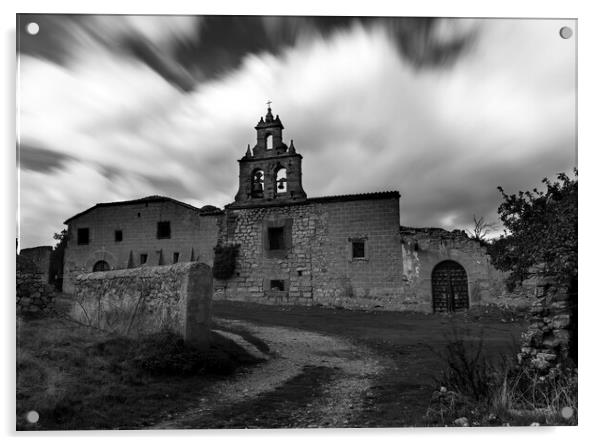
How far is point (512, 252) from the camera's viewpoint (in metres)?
6.01

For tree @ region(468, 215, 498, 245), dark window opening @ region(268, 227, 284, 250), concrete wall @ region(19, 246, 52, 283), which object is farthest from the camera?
dark window opening @ region(268, 227, 284, 250)

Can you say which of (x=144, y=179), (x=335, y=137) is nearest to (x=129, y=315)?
(x=144, y=179)

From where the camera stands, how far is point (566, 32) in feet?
17.3

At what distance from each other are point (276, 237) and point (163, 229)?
6223 mm

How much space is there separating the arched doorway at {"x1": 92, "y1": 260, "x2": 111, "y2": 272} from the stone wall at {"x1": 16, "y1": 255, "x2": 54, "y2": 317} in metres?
1.06

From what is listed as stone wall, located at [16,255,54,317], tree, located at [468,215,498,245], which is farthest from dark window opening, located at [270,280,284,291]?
tree, located at [468,215,498,245]

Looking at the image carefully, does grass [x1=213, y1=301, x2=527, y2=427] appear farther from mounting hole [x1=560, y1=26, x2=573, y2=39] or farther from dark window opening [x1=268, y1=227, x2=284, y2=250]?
mounting hole [x1=560, y1=26, x2=573, y2=39]

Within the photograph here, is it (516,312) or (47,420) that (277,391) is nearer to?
(47,420)

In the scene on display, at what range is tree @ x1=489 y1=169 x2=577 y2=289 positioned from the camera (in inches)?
200

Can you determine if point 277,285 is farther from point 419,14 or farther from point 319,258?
point 419,14

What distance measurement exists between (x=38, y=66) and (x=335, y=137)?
11.5 ft

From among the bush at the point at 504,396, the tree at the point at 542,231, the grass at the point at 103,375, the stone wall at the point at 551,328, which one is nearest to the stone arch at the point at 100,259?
the grass at the point at 103,375

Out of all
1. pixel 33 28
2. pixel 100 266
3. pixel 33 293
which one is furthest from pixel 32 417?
pixel 33 28

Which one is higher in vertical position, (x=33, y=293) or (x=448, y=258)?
(x=448, y=258)
